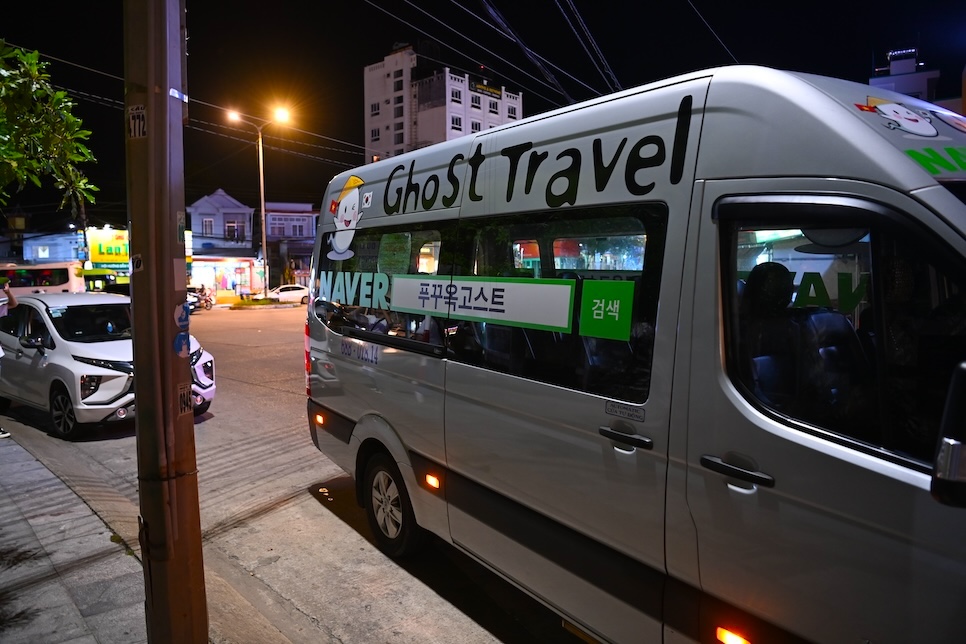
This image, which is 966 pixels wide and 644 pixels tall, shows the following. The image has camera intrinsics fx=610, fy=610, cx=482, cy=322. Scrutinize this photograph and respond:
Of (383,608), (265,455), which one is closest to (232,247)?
(265,455)

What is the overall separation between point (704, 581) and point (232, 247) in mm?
57181

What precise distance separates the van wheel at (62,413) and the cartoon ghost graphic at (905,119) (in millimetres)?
8022

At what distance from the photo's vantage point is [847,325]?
6.73 ft

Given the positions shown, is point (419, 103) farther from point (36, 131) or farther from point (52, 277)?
point (36, 131)

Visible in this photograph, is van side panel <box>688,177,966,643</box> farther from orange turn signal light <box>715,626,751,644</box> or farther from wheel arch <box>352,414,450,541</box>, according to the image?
wheel arch <box>352,414,450,541</box>

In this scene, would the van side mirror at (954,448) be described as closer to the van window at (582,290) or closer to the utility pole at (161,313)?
the van window at (582,290)

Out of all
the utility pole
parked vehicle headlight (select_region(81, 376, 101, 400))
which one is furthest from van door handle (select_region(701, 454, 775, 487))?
parked vehicle headlight (select_region(81, 376, 101, 400))

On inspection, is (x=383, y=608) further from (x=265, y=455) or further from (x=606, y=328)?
(x=265, y=455)

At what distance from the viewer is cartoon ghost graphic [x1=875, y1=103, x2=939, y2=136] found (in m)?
2.06

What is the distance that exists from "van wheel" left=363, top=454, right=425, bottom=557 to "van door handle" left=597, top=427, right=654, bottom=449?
1934mm

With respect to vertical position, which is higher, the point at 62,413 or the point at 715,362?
the point at 715,362

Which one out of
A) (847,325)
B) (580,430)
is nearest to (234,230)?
(580,430)

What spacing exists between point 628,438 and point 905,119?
59.3 inches

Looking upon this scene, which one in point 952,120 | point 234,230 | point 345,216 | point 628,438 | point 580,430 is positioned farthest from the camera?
point 234,230
